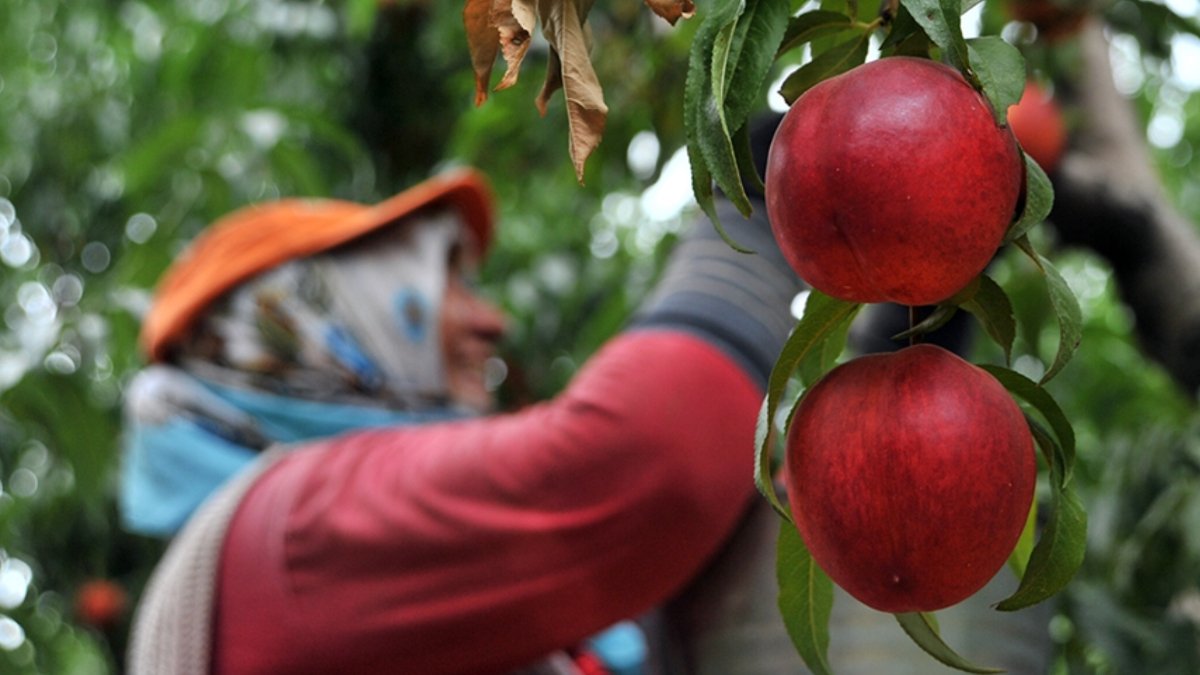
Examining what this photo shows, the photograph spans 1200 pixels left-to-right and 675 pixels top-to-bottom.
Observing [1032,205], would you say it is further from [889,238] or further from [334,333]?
[334,333]

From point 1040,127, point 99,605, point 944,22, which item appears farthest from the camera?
point 99,605

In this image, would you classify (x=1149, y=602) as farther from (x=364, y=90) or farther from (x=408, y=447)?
(x=364, y=90)

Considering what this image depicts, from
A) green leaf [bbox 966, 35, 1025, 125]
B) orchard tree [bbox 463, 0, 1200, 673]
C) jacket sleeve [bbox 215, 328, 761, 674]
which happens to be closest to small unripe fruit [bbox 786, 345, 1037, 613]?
orchard tree [bbox 463, 0, 1200, 673]

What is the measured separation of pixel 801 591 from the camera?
725 mm

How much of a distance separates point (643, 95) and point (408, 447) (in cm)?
76

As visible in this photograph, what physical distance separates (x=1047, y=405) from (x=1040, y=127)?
1.45m

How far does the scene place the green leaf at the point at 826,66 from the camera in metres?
0.71

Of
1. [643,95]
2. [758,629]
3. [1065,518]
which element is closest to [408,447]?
[758,629]

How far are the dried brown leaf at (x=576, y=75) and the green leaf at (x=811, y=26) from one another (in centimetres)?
8

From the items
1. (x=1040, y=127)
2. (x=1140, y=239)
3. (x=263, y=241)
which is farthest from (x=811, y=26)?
(x=263, y=241)

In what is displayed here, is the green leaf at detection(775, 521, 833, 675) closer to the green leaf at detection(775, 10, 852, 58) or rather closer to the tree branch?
the green leaf at detection(775, 10, 852, 58)

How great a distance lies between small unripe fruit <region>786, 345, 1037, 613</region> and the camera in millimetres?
626

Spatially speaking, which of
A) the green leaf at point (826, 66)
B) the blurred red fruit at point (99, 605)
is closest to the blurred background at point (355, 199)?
the blurred red fruit at point (99, 605)

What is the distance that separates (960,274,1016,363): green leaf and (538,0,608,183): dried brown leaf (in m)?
0.16
